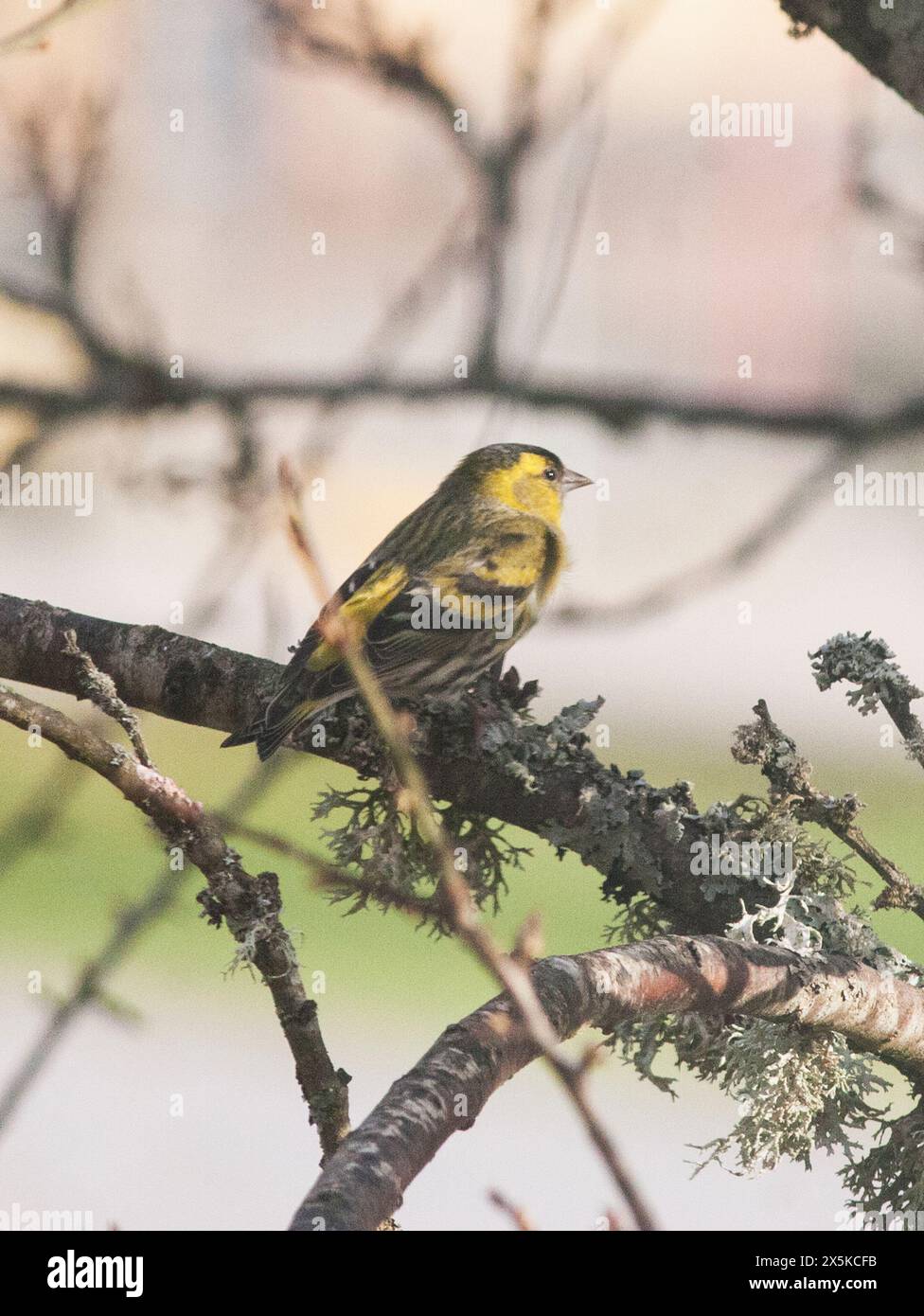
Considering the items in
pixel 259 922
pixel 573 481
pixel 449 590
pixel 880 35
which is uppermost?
pixel 573 481

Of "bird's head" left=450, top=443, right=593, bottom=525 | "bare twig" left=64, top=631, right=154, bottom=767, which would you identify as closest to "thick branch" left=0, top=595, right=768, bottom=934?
"bare twig" left=64, top=631, right=154, bottom=767

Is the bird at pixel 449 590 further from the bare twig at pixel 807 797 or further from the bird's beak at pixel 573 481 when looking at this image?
the bare twig at pixel 807 797

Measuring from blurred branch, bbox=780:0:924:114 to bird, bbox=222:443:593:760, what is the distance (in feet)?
1.76

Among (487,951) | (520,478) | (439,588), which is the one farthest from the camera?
(520,478)

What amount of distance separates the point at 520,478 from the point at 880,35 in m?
0.65

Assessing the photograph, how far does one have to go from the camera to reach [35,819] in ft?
2.80

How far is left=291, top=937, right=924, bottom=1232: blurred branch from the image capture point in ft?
1.58

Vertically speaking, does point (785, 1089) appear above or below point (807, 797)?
below

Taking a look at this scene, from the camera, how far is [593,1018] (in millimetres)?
701

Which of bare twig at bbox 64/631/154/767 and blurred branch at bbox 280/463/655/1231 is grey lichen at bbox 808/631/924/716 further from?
blurred branch at bbox 280/463/655/1231

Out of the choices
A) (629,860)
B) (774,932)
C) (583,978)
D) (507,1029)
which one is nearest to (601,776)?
(629,860)

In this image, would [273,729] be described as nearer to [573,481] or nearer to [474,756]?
[474,756]

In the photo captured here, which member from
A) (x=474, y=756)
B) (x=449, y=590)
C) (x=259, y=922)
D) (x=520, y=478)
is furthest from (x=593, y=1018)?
(x=520, y=478)
